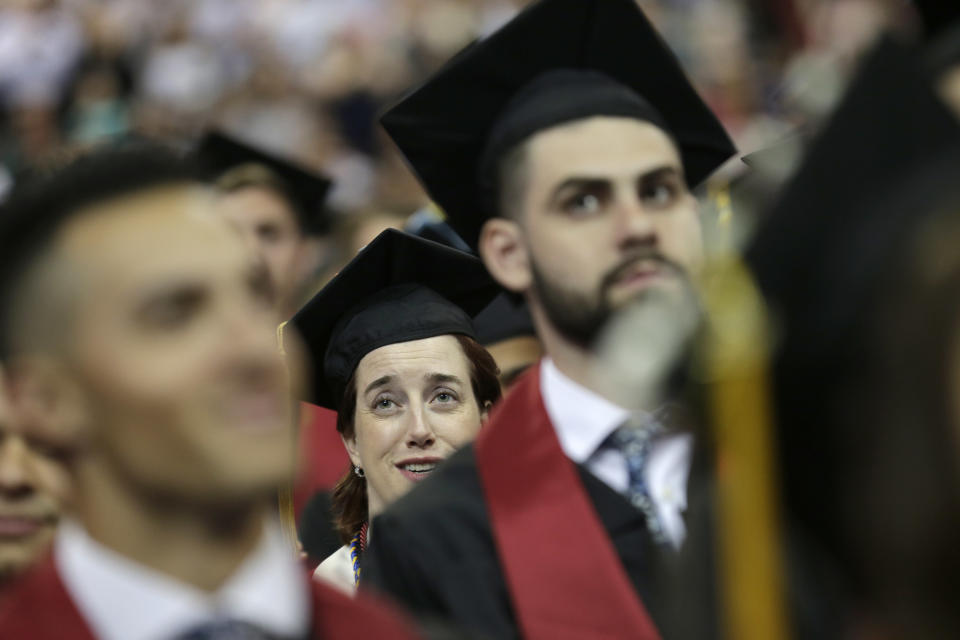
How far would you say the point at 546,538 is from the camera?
3.00m

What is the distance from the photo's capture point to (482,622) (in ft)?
9.57

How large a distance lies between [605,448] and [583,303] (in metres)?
0.28

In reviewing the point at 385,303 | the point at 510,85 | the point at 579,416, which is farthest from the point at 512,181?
the point at 385,303

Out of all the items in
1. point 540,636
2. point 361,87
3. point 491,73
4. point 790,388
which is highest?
point 361,87

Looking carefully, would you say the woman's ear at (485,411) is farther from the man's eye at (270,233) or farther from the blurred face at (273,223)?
the man's eye at (270,233)

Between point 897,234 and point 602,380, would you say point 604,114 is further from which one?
point 897,234

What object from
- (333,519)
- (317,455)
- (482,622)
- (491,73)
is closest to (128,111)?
(317,455)

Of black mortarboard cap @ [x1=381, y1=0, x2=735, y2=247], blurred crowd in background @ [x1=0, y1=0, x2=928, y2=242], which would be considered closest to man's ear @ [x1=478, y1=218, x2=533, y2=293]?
black mortarboard cap @ [x1=381, y1=0, x2=735, y2=247]

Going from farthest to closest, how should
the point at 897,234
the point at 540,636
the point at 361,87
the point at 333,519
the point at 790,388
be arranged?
the point at 361,87 < the point at 333,519 < the point at 540,636 < the point at 790,388 < the point at 897,234

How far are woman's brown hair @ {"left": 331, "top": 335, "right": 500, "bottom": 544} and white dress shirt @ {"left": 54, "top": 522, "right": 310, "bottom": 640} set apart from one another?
1.95 meters

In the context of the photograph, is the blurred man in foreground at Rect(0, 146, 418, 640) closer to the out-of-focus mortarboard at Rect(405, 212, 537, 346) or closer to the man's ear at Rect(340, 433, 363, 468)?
the man's ear at Rect(340, 433, 363, 468)

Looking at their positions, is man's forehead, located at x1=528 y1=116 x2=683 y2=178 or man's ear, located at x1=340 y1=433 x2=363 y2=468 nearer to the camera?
man's forehead, located at x1=528 y1=116 x2=683 y2=178

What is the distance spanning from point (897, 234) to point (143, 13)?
13.2 metres

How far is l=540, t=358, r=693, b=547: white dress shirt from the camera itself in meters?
3.06
